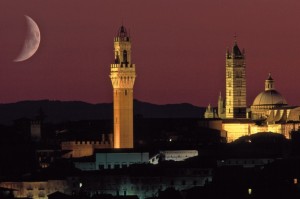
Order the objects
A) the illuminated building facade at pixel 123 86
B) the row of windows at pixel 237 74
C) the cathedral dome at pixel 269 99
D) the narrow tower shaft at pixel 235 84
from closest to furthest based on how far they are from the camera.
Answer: the illuminated building facade at pixel 123 86 < the cathedral dome at pixel 269 99 < the narrow tower shaft at pixel 235 84 < the row of windows at pixel 237 74

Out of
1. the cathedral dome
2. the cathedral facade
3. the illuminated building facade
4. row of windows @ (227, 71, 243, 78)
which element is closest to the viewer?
the illuminated building facade

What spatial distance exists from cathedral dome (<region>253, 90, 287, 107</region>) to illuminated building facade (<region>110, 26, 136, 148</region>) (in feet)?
104

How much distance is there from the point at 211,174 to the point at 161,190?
4.85 metres

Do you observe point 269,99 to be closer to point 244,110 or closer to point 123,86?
point 244,110

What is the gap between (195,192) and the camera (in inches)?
3593

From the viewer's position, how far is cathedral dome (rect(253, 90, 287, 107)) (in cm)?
15088

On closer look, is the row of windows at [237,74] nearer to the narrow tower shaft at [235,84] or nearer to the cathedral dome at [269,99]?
the narrow tower shaft at [235,84]

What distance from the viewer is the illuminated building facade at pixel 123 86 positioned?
392 ft

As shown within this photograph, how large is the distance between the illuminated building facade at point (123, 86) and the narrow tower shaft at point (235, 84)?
33.0m

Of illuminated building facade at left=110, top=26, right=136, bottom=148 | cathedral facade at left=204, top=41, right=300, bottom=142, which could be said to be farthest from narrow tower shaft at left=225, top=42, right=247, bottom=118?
illuminated building facade at left=110, top=26, right=136, bottom=148

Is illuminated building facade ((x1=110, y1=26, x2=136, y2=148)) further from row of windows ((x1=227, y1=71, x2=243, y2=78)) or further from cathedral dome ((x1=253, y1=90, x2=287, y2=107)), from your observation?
row of windows ((x1=227, y1=71, x2=243, y2=78))

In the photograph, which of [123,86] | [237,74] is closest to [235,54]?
[237,74]

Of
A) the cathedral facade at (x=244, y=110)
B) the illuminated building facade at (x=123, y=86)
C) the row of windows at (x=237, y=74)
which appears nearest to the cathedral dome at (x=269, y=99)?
the cathedral facade at (x=244, y=110)

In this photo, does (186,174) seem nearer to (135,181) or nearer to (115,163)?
(135,181)
